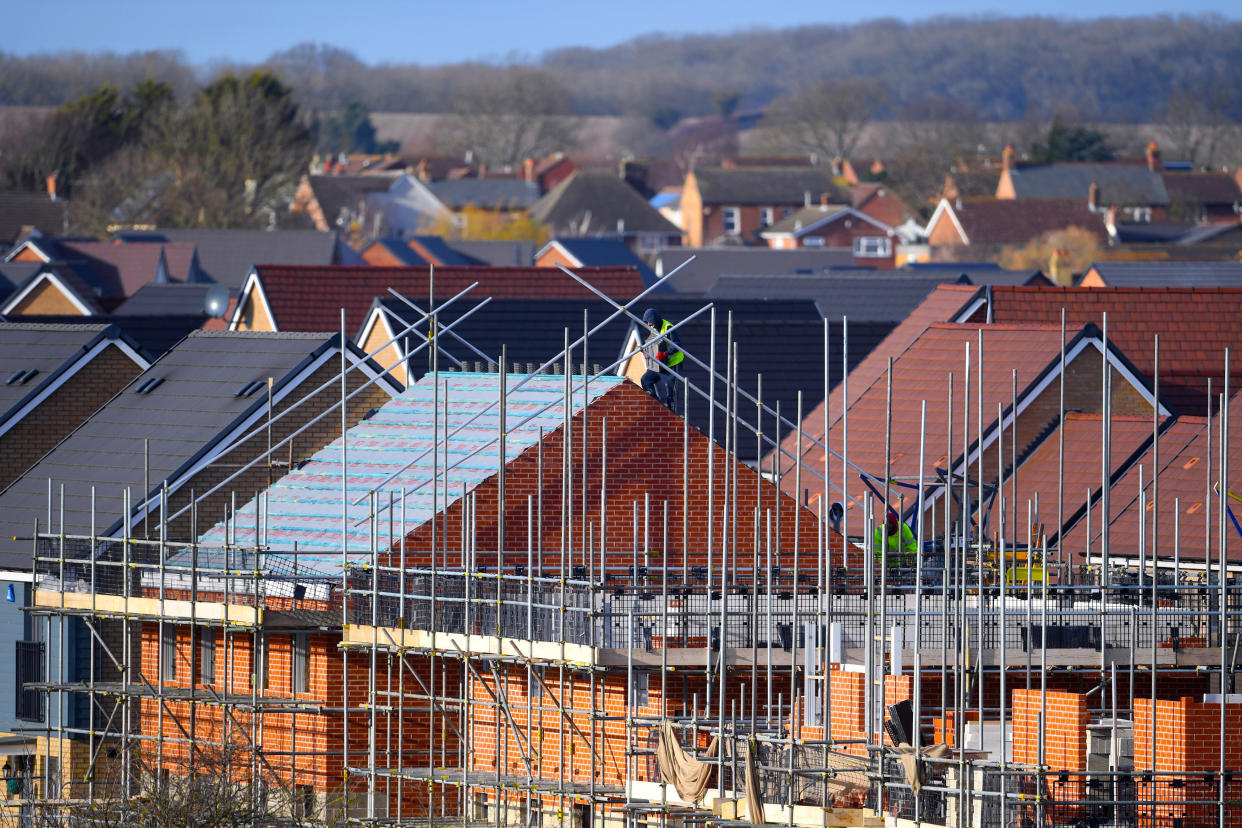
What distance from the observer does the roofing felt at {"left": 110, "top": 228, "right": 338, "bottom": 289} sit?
8200 cm

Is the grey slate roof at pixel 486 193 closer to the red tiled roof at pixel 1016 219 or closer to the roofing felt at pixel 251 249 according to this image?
the red tiled roof at pixel 1016 219

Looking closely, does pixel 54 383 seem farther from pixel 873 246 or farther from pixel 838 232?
pixel 838 232

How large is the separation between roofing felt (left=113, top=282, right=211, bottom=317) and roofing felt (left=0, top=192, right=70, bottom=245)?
35427 mm

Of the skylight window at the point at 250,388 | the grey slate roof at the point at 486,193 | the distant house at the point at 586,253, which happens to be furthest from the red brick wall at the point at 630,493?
the grey slate roof at the point at 486,193

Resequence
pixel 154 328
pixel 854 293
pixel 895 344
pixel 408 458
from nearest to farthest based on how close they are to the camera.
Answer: pixel 408 458
pixel 895 344
pixel 154 328
pixel 854 293

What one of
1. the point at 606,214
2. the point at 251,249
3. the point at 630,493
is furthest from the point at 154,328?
the point at 606,214

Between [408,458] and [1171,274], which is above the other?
[1171,274]

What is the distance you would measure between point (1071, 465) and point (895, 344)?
19.7ft

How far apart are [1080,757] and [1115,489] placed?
10372 mm

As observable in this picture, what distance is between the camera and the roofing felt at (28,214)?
315 feet

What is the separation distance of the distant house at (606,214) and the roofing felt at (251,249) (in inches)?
1522

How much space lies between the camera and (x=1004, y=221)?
371 ft

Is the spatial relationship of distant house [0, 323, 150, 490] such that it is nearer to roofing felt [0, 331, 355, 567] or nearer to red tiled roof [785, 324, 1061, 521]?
roofing felt [0, 331, 355, 567]

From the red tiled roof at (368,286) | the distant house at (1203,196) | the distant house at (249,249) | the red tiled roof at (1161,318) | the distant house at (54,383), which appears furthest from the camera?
the distant house at (1203,196)
